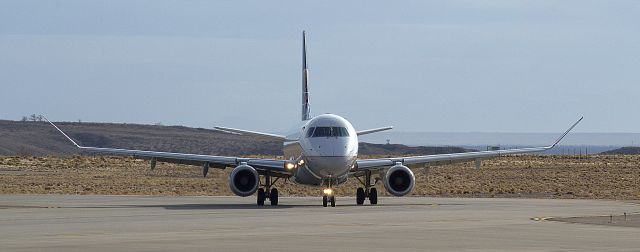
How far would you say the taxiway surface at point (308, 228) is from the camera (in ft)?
77.1

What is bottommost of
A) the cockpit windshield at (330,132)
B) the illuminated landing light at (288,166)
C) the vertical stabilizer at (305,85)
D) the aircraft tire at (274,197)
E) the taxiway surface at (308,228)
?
the taxiway surface at (308,228)

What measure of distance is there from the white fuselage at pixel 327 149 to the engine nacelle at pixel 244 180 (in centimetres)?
159

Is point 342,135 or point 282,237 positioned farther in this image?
point 342,135

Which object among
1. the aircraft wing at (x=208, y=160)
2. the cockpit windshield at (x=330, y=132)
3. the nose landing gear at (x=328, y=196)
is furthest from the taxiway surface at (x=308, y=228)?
the aircraft wing at (x=208, y=160)

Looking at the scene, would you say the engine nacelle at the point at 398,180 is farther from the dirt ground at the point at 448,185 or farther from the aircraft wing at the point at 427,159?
the dirt ground at the point at 448,185

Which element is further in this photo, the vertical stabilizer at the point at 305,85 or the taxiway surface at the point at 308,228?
the vertical stabilizer at the point at 305,85

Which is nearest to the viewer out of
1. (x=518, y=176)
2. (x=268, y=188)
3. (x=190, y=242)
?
(x=190, y=242)

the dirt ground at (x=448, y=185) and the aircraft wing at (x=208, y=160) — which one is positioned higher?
the aircraft wing at (x=208, y=160)

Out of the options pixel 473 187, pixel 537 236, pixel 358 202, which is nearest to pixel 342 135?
pixel 358 202

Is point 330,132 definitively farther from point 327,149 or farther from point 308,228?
point 308,228

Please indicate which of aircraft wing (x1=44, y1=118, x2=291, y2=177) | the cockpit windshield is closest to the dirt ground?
aircraft wing (x1=44, y1=118, x2=291, y2=177)

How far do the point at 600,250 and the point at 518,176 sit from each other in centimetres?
5996

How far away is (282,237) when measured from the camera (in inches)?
1015

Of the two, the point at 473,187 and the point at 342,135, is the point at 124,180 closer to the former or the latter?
the point at 473,187
